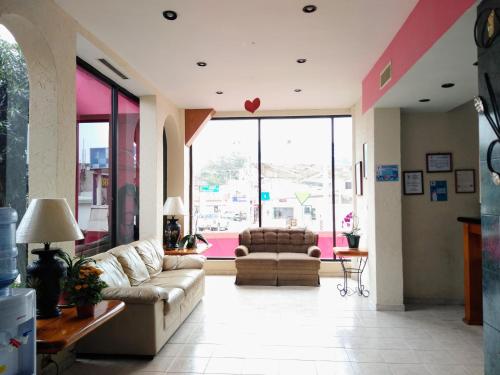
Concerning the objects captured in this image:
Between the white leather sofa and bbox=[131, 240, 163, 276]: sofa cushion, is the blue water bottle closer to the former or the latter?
the white leather sofa

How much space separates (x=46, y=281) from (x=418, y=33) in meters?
3.49

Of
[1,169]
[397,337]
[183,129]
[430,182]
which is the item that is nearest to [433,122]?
[430,182]

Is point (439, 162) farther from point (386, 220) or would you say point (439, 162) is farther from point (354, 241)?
point (354, 241)

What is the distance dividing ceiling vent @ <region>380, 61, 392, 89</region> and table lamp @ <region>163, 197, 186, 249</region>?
348 cm

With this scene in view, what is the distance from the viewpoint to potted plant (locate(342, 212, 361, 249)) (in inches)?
208

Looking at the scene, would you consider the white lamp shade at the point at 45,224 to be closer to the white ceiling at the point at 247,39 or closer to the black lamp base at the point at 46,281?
the black lamp base at the point at 46,281

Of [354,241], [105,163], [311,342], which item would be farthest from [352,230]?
[105,163]

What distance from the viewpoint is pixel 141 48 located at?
394 centimetres

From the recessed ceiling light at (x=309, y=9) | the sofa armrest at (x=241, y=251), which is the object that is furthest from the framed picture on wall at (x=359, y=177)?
the recessed ceiling light at (x=309, y=9)

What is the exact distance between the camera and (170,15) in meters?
3.21

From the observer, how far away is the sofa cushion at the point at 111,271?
3539mm

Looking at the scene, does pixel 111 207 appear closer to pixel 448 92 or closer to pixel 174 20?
pixel 174 20

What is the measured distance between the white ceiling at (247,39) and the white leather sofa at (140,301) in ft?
7.76

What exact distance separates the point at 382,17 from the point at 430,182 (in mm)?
2566
